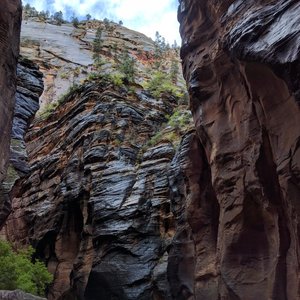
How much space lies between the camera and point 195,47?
19.8 metres

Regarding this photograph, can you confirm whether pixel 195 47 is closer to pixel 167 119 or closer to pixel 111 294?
pixel 111 294

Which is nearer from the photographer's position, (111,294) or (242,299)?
(242,299)

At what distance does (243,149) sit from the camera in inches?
642

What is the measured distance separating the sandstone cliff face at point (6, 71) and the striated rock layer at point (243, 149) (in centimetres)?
646

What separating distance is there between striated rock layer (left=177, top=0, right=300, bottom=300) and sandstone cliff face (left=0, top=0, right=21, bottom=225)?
6459 millimetres

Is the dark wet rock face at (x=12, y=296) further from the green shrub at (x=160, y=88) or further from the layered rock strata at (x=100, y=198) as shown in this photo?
the green shrub at (x=160, y=88)

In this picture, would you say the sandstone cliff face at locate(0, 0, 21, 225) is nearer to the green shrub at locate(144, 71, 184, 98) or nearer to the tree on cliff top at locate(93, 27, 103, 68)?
the green shrub at locate(144, 71, 184, 98)

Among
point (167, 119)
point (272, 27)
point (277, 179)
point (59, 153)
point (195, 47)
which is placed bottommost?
point (277, 179)

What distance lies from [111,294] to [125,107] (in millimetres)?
14716

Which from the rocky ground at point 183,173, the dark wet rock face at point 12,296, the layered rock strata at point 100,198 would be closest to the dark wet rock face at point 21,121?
the rocky ground at point 183,173

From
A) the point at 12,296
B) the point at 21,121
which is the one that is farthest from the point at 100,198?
the point at 12,296

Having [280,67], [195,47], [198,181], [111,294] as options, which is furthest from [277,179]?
[111,294]

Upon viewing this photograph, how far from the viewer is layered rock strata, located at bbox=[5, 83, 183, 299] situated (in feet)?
92.3

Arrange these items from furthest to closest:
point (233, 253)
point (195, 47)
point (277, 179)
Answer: point (195, 47) → point (233, 253) → point (277, 179)
